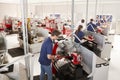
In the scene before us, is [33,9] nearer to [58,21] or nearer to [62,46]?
[58,21]

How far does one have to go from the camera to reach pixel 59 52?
3936 millimetres

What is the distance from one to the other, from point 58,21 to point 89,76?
6.67m

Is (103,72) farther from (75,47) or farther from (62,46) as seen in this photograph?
(62,46)

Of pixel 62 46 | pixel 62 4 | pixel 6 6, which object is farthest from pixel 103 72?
pixel 6 6

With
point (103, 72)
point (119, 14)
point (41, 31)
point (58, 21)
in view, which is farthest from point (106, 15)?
point (103, 72)

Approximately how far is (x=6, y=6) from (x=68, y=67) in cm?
1072

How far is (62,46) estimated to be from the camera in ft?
12.9

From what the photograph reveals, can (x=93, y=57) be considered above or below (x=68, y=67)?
above

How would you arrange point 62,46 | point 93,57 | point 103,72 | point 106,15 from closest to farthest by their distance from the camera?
1. point 93,57
2. point 103,72
3. point 62,46
4. point 106,15

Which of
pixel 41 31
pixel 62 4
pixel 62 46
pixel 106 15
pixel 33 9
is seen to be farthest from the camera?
pixel 33 9

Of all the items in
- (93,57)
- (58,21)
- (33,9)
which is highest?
(33,9)

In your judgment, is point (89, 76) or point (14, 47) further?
point (14, 47)

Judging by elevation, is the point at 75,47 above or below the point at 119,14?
below

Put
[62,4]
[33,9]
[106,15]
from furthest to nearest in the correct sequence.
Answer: [33,9]
[62,4]
[106,15]
